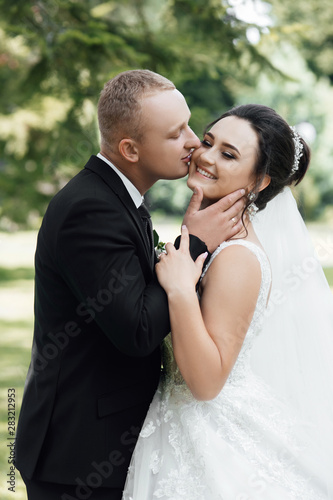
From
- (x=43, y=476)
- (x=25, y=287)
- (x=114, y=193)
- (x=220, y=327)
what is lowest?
(x=25, y=287)

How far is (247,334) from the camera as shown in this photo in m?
2.79

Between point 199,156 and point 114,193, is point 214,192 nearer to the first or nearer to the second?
point 199,156

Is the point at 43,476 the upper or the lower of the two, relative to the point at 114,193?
lower

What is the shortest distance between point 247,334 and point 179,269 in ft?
1.80

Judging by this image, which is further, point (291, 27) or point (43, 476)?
point (291, 27)

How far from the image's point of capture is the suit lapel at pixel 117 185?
99.2 inches

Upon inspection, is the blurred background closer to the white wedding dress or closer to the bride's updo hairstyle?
the bride's updo hairstyle

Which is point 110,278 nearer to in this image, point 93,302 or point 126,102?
point 93,302

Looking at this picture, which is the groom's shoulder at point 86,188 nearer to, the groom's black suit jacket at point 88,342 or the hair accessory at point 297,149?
the groom's black suit jacket at point 88,342

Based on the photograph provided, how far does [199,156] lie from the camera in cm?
283

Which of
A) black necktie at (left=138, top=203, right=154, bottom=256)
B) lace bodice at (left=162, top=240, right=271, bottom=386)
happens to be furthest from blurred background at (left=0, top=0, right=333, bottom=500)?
black necktie at (left=138, top=203, right=154, bottom=256)

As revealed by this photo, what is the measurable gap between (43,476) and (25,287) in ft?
39.5

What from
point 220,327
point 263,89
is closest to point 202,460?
point 220,327

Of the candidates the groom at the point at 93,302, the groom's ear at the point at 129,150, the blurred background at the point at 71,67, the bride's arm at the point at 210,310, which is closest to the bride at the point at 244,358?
the bride's arm at the point at 210,310
